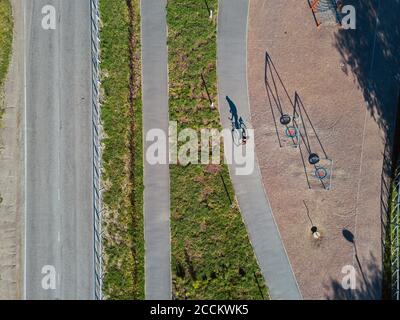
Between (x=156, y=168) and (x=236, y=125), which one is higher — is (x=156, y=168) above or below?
below

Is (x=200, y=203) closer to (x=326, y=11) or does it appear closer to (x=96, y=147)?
(x=96, y=147)

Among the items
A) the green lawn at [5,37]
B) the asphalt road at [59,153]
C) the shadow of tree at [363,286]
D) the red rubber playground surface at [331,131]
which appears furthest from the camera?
the red rubber playground surface at [331,131]

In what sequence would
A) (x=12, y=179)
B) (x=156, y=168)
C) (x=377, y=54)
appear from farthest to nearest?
1. (x=377, y=54)
2. (x=156, y=168)
3. (x=12, y=179)

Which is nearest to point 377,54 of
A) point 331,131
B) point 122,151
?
point 331,131

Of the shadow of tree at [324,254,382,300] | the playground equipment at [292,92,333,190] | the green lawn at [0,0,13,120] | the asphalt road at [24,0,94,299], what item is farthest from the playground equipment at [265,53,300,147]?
the green lawn at [0,0,13,120]

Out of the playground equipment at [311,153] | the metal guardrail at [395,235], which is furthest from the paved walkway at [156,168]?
the metal guardrail at [395,235]

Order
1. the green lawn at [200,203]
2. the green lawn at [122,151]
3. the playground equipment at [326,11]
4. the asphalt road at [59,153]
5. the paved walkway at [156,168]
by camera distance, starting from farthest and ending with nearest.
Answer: the playground equipment at [326,11]
the green lawn at [200,203]
the paved walkway at [156,168]
the green lawn at [122,151]
the asphalt road at [59,153]

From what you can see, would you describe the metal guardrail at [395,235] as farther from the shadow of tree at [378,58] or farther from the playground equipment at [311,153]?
the playground equipment at [311,153]
